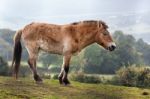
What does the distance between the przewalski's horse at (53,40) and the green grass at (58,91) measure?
75 centimetres

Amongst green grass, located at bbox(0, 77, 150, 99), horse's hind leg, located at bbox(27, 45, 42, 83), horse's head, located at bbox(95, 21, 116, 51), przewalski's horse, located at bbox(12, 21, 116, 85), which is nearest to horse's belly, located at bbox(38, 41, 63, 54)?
przewalski's horse, located at bbox(12, 21, 116, 85)

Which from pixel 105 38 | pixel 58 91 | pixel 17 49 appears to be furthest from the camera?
pixel 105 38

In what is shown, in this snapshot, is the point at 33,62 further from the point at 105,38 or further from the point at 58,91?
the point at 105,38

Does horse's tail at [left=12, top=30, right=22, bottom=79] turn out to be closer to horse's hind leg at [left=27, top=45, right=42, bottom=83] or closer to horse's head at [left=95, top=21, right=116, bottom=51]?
horse's hind leg at [left=27, top=45, right=42, bottom=83]

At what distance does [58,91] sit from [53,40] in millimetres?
2340

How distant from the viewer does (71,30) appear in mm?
17266

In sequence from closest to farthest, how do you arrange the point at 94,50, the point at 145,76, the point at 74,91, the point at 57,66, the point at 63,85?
1. the point at 74,91
2. the point at 63,85
3. the point at 145,76
4. the point at 57,66
5. the point at 94,50

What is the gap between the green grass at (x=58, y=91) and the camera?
1404 centimetres

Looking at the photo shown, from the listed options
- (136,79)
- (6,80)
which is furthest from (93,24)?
(136,79)

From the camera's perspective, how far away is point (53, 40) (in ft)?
55.8

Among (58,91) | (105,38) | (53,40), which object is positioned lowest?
→ (58,91)

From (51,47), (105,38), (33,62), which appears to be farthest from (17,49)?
(105,38)

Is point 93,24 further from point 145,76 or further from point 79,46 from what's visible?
point 145,76

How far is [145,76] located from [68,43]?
1371cm
